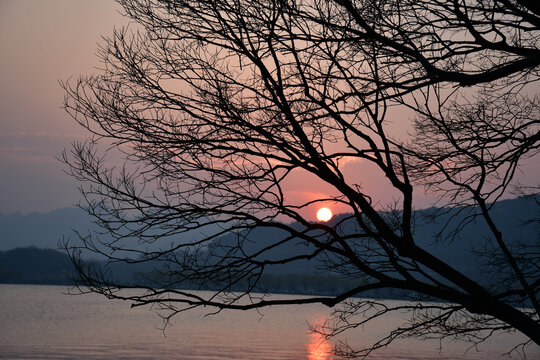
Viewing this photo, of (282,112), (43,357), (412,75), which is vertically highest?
(412,75)

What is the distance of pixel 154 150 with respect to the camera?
22.4 ft

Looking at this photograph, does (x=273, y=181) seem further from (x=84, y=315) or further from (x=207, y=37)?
(x=84, y=315)

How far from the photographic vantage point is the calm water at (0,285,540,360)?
46375mm

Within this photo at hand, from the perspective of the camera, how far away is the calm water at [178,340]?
4638 centimetres

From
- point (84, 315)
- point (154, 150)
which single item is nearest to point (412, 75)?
point (154, 150)

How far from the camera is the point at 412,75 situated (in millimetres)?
6875

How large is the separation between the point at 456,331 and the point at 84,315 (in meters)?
73.3

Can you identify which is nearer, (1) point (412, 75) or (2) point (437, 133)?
(1) point (412, 75)

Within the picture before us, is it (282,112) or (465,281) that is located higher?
(282,112)


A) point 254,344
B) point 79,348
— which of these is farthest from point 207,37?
point 254,344

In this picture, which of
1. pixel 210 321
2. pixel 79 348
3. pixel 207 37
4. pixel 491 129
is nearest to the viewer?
pixel 207 37

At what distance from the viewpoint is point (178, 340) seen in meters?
54.6

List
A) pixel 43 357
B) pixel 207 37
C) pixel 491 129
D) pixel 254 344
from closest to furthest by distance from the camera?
pixel 207 37 → pixel 491 129 → pixel 43 357 → pixel 254 344

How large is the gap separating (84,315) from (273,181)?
244 feet
